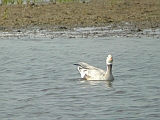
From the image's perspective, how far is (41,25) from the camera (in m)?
21.5

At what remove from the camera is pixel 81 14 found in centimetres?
2325

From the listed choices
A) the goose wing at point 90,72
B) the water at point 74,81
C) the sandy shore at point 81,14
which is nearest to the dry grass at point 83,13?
the sandy shore at point 81,14

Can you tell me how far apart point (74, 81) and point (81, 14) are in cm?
1043

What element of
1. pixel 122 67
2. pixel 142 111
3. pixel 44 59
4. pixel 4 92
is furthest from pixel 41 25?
pixel 142 111

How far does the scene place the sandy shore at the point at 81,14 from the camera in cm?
2152

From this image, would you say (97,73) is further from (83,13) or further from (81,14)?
(83,13)

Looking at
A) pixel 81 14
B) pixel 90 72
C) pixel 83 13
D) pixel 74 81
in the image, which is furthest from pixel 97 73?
pixel 83 13

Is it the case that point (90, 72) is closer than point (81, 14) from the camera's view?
Yes

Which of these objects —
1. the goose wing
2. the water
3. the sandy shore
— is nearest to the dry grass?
the sandy shore

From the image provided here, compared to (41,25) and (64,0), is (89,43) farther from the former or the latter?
(64,0)

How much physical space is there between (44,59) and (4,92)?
13.2 ft

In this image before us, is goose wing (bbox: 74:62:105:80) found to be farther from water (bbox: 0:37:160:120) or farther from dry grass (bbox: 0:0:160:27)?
dry grass (bbox: 0:0:160:27)

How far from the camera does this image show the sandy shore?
2152cm

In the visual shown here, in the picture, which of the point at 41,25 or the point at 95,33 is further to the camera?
the point at 41,25
